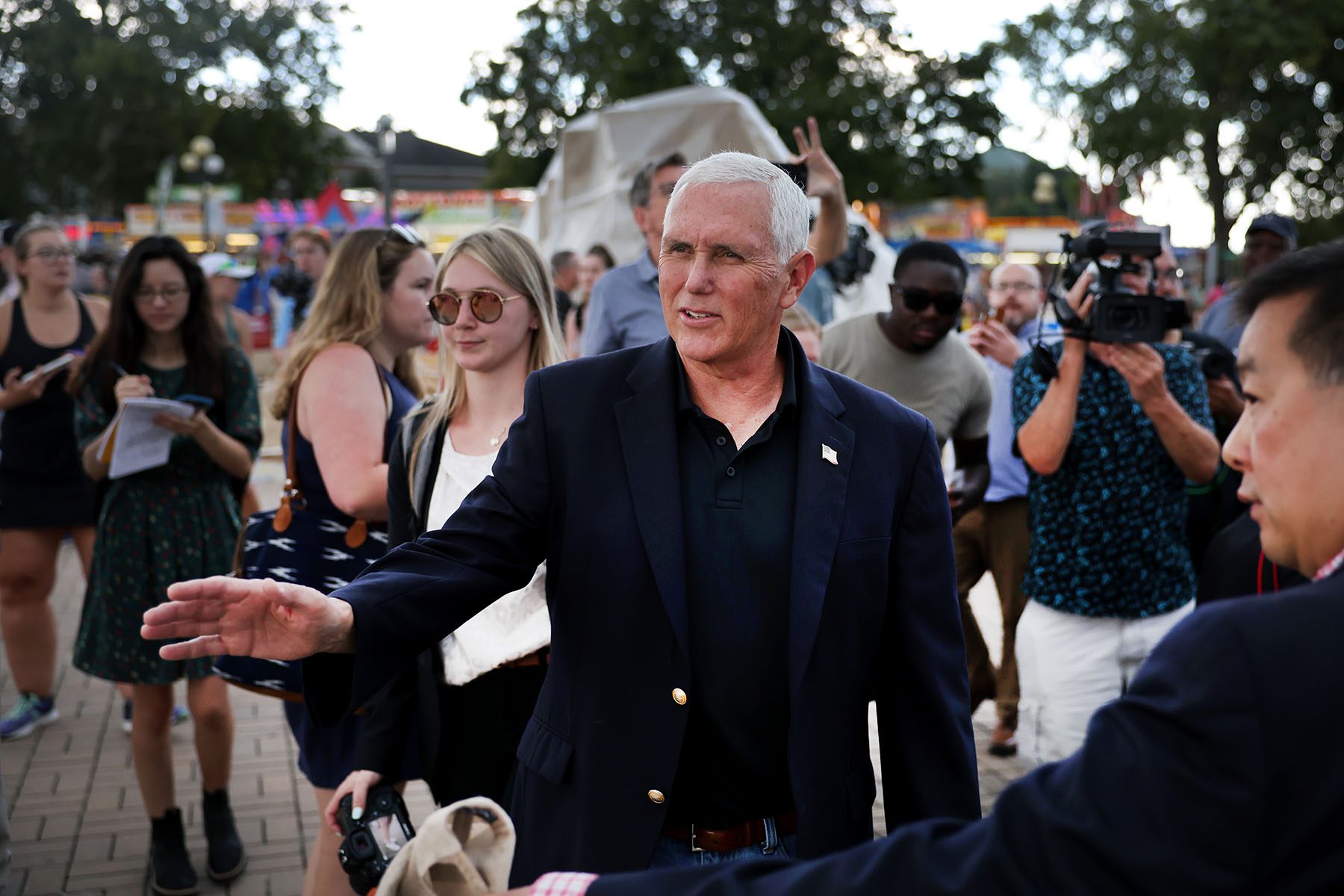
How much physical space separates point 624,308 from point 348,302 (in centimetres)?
146

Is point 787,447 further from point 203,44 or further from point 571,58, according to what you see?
point 203,44

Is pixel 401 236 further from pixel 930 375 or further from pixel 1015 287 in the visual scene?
pixel 1015 287

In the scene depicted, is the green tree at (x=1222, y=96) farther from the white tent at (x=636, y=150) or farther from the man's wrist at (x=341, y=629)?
the man's wrist at (x=341, y=629)

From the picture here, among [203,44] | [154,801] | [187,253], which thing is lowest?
[154,801]

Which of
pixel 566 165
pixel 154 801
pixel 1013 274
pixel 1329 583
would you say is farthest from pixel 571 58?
pixel 1329 583

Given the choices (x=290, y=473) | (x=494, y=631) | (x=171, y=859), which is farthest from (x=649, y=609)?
(x=171, y=859)

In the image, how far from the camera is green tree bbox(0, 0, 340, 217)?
50.5 m

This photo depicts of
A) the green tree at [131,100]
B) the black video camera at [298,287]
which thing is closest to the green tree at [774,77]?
the green tree at [131,100]

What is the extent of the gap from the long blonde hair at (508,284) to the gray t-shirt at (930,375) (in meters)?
1.84

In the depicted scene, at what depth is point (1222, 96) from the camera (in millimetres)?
37281

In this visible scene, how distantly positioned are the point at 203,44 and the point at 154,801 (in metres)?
54.9

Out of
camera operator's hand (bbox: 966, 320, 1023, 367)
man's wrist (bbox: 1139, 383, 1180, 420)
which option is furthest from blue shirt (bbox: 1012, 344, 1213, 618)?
camera operator's hand (bbox: 966, 320, 1023, 367)

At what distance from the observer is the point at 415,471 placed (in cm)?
314

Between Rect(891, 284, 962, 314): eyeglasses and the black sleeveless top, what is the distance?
12.4ft
